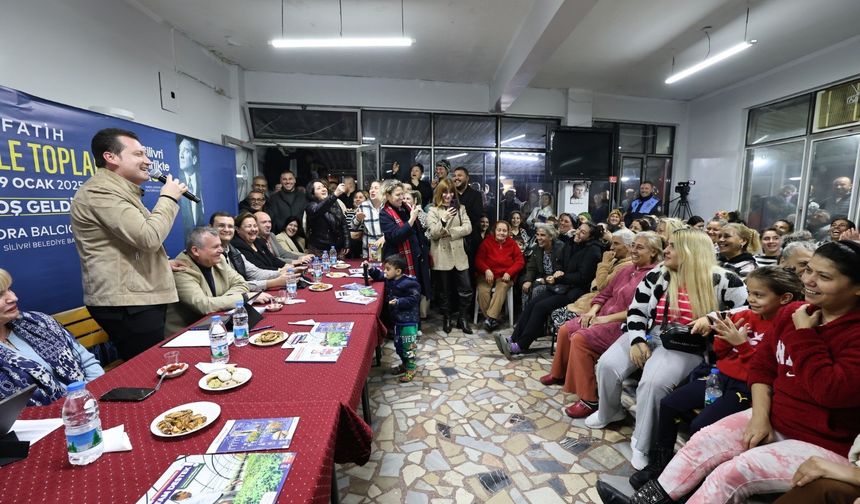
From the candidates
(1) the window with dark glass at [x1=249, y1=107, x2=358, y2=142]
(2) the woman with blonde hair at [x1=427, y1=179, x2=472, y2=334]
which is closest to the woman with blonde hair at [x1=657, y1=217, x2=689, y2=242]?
(2) the woman with blonde hair at [x1=427, y1=179, x2=472, y2=334]

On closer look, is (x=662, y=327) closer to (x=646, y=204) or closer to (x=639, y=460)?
(x=639, y=460)

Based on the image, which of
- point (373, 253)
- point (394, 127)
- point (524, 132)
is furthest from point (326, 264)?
point (524, 132)

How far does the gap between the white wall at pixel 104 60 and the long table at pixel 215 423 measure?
252cm

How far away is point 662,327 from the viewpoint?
209 centimetres

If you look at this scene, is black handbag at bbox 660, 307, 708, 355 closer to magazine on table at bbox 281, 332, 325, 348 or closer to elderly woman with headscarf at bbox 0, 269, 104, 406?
magazine on table at bbox 281, 332, 325, 348

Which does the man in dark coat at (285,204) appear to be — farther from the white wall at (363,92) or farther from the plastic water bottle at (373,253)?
the white wall at (363,92)

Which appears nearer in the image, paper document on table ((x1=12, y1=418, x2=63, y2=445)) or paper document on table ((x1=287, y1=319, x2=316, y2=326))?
paper document on table ((x1=12, y1=418, x2=63, y2=445))

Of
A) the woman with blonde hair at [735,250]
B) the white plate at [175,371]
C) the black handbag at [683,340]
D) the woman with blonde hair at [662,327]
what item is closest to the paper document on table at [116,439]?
the white plate at [175,371]

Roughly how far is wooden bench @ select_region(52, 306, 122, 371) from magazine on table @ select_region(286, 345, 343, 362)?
55.1 inches

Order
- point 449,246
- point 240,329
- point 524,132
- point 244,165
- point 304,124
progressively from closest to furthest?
point 240,329 → point 449,246 → point 244,165 → point 304,124 → point 524,132

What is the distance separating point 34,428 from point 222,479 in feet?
2.16

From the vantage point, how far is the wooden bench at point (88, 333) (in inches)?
82.2

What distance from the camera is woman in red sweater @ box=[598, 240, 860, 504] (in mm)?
1194

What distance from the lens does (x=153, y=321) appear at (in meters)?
1.83
